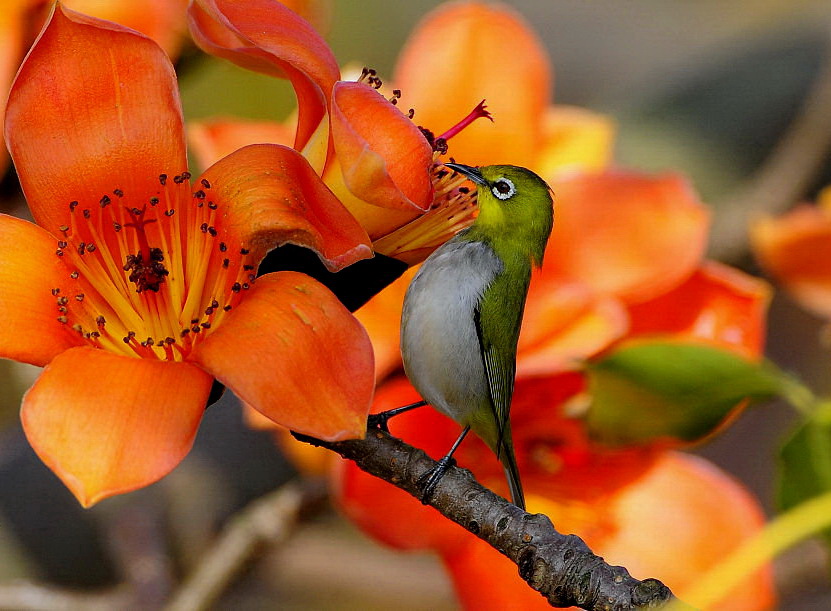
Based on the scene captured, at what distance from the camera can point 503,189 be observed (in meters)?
0.37

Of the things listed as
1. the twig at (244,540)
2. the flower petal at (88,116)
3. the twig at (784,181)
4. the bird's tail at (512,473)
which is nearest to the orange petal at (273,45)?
the flower petal at (88,116)

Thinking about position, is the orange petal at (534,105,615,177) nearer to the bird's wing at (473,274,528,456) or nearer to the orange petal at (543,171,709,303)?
the orange petal at (543,171,709,303)

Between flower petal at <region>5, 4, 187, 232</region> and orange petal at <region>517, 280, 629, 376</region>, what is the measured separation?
7.8 inches

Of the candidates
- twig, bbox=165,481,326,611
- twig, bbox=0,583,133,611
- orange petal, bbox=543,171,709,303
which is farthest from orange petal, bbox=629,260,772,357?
twig, bbox=0,583,133,611

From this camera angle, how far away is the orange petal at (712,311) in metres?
0.53

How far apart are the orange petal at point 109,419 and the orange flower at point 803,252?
423 mm

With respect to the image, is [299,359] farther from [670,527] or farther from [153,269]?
[670,527]

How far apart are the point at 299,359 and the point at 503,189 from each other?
0.13 m

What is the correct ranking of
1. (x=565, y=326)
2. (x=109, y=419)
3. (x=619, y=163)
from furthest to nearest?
1. (x=619, y=163)
2. (x=565, y=326)
3. (x=109, y=419)

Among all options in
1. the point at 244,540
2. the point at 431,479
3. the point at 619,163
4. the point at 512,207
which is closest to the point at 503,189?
the point at 512,207

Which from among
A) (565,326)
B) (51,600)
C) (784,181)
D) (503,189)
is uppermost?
(503,189)

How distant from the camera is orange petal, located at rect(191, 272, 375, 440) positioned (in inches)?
10.5

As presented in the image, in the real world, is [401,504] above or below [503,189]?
below

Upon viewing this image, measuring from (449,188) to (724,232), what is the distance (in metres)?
0.55
